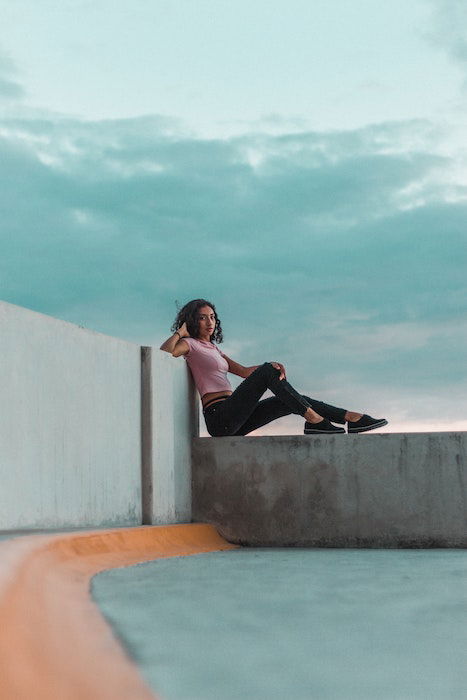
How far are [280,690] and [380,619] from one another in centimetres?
107

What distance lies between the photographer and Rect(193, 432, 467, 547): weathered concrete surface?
7895 millimetres

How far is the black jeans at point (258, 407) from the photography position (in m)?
7.96

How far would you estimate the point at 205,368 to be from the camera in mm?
8383

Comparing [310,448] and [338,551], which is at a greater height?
[310,448]

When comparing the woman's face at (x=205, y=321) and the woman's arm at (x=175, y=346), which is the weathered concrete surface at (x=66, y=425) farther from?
the woman's face at (x=205, y=321)

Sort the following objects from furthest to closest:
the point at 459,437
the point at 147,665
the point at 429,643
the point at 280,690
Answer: the point at 459,437 < the point at 429,643 < the point at 147,665 < the point at 280,690

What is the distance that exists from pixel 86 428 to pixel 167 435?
148 centimetres

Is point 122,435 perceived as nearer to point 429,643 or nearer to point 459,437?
point 459,437

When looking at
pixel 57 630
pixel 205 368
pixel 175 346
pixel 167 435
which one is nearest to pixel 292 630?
pixel 57 630

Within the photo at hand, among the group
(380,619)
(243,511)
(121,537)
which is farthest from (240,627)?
(243,511)

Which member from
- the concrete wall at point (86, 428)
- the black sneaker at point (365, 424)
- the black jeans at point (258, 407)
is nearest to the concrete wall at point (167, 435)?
the concrete wall at point (86, 428)

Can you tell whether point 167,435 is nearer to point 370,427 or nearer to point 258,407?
point 258,407

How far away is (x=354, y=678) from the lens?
91.4 inches

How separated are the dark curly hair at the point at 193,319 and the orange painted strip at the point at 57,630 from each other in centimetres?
357
